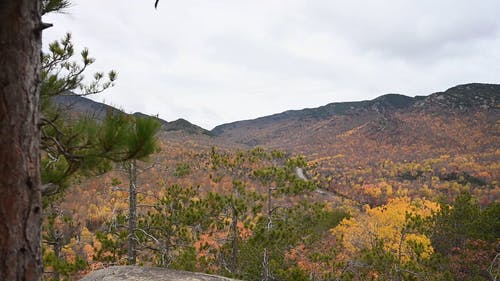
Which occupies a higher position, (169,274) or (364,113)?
(364,113)

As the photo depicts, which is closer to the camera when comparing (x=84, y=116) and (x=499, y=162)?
(x=84, y=116)

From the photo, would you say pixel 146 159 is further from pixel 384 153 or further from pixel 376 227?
pixel 384 153

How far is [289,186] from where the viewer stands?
9398mm

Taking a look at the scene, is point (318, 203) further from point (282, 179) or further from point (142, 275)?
point (142, 275)

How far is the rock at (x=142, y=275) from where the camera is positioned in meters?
4.75

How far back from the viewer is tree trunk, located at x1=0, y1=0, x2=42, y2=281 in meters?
1.93

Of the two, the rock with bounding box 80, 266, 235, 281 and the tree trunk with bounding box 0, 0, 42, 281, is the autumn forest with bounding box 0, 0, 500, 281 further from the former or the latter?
the rock with bounding box 80, 266, 235, 281

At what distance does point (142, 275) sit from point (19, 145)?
3408mm

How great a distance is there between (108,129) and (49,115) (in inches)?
54.3

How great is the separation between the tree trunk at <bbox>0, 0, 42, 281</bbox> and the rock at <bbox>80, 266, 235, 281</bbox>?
292 cm

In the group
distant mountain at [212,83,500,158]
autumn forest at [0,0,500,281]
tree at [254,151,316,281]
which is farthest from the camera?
distant mountain at [212,83,500,158]

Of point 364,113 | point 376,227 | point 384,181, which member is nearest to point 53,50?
point 376,227

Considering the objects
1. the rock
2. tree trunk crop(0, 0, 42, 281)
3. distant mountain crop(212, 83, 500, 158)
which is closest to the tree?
the rock

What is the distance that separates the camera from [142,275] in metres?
4.86
